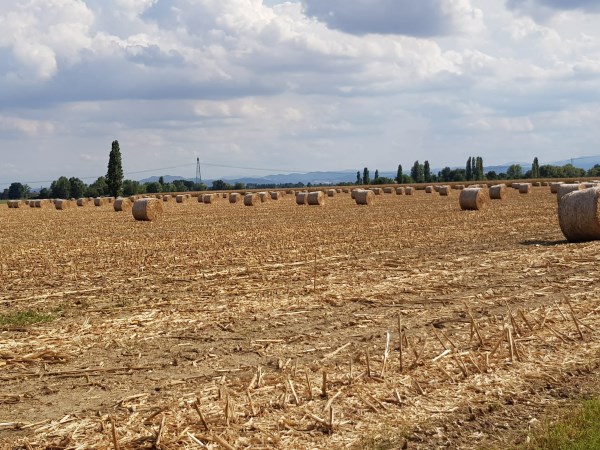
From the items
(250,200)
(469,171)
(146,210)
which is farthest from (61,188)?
(146,210)

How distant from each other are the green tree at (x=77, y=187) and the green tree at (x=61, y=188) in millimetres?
732

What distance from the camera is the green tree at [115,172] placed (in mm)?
110188

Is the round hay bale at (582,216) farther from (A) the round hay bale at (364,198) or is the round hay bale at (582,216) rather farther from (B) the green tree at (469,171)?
(B) the green tree at (469,171)

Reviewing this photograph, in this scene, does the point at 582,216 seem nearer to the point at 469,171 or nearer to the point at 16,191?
the point at 469,171

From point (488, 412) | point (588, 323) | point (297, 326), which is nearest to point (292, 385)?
point (488, 412)

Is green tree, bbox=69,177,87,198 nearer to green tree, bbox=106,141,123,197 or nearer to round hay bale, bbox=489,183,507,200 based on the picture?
green tree, bbox=106,141,123,197

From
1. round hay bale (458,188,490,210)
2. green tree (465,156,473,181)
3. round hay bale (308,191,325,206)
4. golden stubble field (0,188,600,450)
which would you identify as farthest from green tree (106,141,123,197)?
→ golden stubble field (0,188,600,450)

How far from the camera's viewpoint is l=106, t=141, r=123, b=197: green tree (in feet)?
362

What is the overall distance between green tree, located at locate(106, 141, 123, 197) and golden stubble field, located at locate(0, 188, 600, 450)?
93.0 metres

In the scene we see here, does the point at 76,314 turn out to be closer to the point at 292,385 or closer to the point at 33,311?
the point at 33,311

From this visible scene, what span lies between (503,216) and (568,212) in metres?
12.6

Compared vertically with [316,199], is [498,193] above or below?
below

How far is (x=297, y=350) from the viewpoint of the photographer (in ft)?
32.4

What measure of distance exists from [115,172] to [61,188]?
43.3 meters
